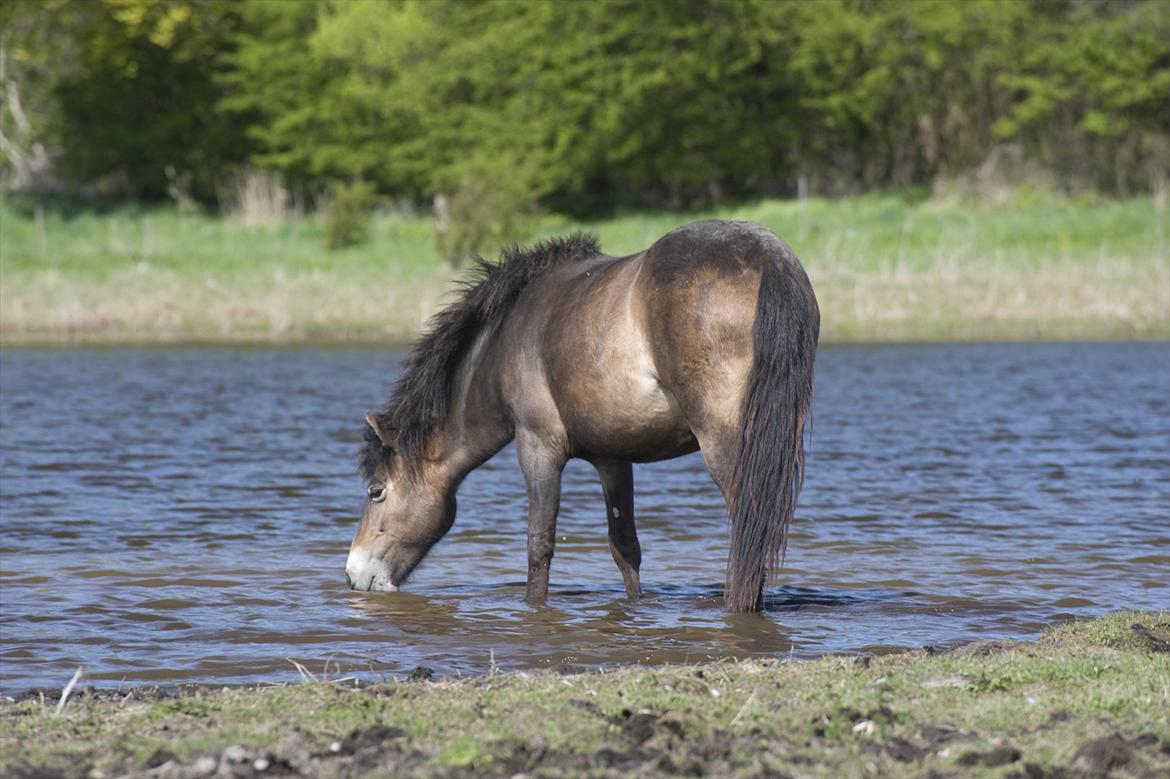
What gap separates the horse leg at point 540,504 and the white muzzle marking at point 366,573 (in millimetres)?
869

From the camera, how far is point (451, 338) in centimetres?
852

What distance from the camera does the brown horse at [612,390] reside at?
7148 millimetres

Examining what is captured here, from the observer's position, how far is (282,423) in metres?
16.8

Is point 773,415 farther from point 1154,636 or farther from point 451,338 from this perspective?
point 451,338

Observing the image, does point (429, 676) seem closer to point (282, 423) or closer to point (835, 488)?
point (835, 488)

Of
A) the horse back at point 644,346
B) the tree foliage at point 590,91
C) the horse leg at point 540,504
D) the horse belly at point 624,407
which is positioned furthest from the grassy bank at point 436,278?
the horse belly at point 624,407

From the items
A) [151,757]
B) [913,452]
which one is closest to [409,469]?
[151,757]

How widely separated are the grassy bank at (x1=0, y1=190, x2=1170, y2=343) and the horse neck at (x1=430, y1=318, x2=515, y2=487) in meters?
16.8

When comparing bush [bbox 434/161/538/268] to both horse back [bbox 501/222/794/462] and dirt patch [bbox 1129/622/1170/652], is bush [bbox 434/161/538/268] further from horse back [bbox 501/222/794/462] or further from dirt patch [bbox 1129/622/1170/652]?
dirt patch [bbox 1129/622/1170/652]

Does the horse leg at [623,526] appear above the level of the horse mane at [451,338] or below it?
below

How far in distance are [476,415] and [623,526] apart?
1.00m

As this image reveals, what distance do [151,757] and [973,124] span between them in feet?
128

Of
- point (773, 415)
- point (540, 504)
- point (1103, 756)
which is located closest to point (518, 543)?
point (540, 504)

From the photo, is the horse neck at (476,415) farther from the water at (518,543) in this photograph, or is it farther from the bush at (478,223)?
the bush at (478,223)
